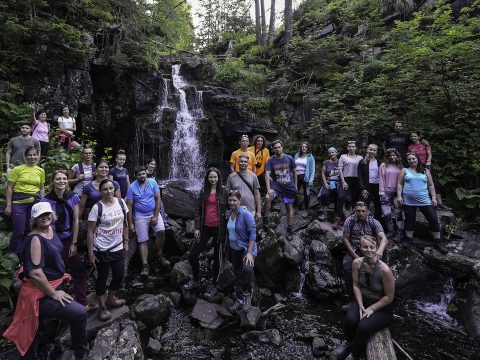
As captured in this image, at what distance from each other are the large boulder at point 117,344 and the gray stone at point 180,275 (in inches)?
80.4

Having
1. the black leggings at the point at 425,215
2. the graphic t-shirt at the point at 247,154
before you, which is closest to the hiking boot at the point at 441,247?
the black leggings at the point at 425,215

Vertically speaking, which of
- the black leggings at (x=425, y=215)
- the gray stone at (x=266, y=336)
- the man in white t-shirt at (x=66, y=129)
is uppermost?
the man in white t-shirt at (x=66, y=129)

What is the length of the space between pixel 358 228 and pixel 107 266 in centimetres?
484

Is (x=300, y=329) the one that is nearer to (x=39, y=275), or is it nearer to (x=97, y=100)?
(x=39, y=275)

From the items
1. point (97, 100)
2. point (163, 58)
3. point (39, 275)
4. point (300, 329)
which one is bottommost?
point (300, 329)

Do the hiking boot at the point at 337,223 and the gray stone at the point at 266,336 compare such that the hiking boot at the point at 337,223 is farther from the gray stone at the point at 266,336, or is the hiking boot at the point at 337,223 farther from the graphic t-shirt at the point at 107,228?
the graphic t-shirt at the point at 107,228

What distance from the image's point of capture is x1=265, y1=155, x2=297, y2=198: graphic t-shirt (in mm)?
7602

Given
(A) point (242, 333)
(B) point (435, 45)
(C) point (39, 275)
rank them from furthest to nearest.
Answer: (B) point (435, 45)
(A) point (242, 333)
(C) point (39, 275)

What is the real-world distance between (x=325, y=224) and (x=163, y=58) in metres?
15.3

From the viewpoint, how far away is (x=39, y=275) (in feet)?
12.0

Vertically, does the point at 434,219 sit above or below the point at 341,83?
below

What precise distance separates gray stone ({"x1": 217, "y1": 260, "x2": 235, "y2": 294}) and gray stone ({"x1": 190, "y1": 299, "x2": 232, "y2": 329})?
1.72 ft

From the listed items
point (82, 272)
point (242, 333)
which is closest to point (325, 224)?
point (242, 333)

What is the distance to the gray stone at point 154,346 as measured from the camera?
5.00 m
